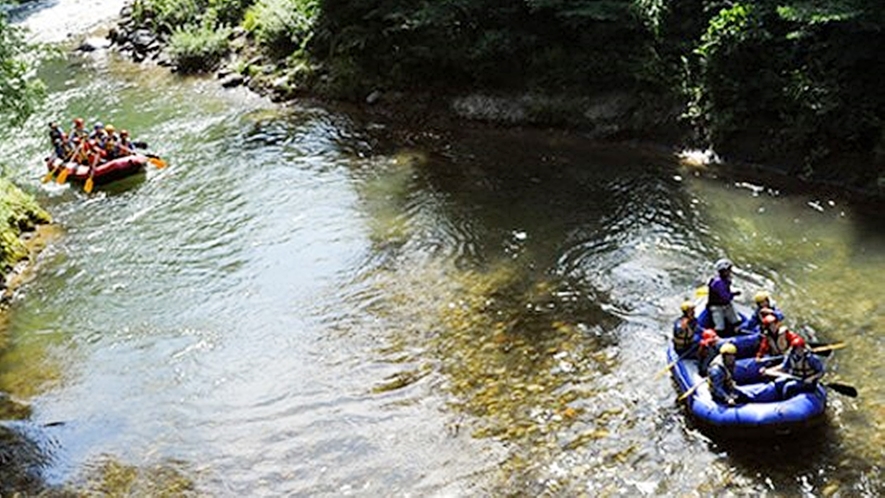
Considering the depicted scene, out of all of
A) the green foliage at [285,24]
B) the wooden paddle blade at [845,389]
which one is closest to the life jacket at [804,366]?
the wooden paddle blade at [845,389]

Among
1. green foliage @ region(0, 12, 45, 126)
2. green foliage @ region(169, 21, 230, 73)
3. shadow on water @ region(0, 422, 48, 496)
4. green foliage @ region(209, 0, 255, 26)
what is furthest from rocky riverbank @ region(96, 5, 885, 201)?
shadow on water @ region(0, 422, 48, 496)

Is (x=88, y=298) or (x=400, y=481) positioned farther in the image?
(x=88, y=298)

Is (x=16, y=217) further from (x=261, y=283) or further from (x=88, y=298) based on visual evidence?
(x=261, y=283)

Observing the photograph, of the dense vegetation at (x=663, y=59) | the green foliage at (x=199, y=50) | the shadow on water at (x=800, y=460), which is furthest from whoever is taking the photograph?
the green foliage at (x=199, y=50)

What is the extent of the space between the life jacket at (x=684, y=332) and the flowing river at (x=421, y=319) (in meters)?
0.57

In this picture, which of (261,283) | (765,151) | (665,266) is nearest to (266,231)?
(261,283)

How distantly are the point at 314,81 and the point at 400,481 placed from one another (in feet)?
52.1

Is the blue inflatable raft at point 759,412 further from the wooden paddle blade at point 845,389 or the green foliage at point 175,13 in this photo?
the green foliage at point 175,13

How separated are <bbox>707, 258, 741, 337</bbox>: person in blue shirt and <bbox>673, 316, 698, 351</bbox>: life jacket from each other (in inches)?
23.5

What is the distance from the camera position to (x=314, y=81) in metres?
23.2

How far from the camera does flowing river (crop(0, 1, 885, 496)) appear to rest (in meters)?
9.63

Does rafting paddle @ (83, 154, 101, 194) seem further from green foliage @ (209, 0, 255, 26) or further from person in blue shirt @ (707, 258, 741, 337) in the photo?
person in blue shirt @ (707, 258, 741, 337)

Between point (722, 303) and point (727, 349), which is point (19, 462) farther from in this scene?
point (722, 303)

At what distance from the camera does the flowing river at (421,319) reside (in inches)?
379
